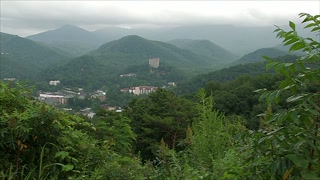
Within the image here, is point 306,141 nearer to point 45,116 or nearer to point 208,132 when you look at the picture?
point 208,132

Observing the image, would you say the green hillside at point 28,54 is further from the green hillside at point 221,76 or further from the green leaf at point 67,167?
the green leaf at point 67,167

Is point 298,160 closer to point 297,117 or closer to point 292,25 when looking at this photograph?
point 297,117

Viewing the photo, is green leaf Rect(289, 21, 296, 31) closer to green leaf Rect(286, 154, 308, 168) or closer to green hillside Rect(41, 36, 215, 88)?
green leaf Rect(286, 154, 308, 168)

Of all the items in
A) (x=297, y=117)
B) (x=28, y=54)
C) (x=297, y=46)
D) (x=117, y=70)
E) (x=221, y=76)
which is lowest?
(x=117, y=70)

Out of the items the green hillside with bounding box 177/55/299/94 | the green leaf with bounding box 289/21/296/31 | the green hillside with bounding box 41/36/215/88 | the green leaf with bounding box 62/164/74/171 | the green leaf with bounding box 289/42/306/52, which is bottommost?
the green hillside with bounding box 41/36/215/88

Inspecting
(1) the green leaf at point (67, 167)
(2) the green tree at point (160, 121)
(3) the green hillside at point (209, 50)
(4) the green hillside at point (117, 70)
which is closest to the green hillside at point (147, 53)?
(4) the green hillside at point (117, 70)

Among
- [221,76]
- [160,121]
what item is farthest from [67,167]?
[221,76]

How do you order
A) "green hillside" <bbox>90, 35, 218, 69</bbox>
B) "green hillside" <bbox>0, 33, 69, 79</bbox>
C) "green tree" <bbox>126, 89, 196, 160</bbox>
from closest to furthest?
"green tree" <bbox>126, 89, 196, 160</bbox> < "green hillside" <bbox>0, 33, 69, 79</bbox> < "green hillside" <bbox>90, 35, 218, 69</bbox>

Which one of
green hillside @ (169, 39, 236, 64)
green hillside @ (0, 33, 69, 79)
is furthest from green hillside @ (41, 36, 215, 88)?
green hillside @ (169, 39, 236, 64)
